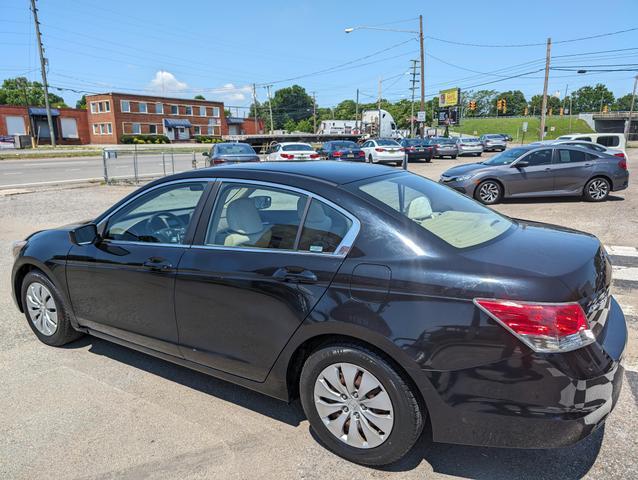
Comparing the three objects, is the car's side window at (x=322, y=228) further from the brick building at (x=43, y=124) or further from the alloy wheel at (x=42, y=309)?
the brick building at (x=43, y=124)

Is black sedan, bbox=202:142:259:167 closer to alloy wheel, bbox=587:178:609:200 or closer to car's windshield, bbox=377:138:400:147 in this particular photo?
car's windshield, bbox=377:138:400:147

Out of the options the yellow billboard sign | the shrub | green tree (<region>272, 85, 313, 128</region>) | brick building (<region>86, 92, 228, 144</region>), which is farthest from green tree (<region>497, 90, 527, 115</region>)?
the shrub

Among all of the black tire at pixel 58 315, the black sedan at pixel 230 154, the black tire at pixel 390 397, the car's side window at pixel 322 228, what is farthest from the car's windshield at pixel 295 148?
the black tire at pixel 390 397

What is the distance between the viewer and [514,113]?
177m

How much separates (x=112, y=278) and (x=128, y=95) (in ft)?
223

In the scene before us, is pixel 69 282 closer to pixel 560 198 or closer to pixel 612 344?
pixel 612 344

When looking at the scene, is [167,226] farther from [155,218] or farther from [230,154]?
[230,154]

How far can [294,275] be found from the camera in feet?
8.50

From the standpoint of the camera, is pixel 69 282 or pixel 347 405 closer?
pixel 347 405

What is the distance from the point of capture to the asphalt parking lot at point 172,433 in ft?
8.35

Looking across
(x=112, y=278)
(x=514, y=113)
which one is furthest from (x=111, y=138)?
(x=514, y=113)

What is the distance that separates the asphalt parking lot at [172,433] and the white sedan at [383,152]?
22751 millimetres

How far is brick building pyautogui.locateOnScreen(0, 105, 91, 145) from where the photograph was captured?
56.0 metres

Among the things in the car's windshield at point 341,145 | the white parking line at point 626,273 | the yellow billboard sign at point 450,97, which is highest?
the yellow billboard sign at point 450,97
